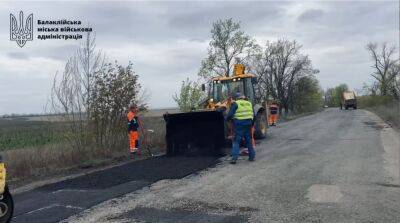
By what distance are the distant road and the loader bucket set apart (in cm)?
138

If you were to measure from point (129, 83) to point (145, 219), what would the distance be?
27.2 ft

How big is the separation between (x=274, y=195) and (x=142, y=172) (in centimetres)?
359

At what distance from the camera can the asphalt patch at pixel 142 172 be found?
8.81 meters

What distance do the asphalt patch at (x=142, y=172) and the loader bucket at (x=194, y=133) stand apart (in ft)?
3.08

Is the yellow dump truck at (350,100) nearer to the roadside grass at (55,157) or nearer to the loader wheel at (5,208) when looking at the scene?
the roadside grass at (55,157)

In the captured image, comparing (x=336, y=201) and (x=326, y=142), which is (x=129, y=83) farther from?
(x=336, y=201)

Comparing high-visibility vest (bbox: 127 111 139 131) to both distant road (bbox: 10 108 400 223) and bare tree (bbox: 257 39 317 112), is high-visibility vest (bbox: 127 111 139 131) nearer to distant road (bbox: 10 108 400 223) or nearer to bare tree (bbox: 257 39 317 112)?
distant road (bbox: 10 108 400 223)

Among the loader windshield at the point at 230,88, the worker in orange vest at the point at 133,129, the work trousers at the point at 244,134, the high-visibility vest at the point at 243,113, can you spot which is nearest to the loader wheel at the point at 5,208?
the work trousers at the point at 244,134

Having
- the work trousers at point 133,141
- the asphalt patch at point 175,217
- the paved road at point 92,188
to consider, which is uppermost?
the work trousers at point 133,141

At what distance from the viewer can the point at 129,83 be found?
45.7ft

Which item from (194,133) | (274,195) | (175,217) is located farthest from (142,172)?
(175,217)

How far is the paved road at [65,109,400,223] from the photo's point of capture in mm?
6160

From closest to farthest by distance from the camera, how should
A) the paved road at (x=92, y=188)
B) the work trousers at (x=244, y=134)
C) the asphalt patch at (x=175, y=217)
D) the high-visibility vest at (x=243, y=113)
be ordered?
the asphalt patch at (x=175, y=217) → the paved road at (x=92, y=188) → the work trousers at (x=244, y=134) → the high-visibility vest at (x=243, y=113)

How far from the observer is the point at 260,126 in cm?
1741
